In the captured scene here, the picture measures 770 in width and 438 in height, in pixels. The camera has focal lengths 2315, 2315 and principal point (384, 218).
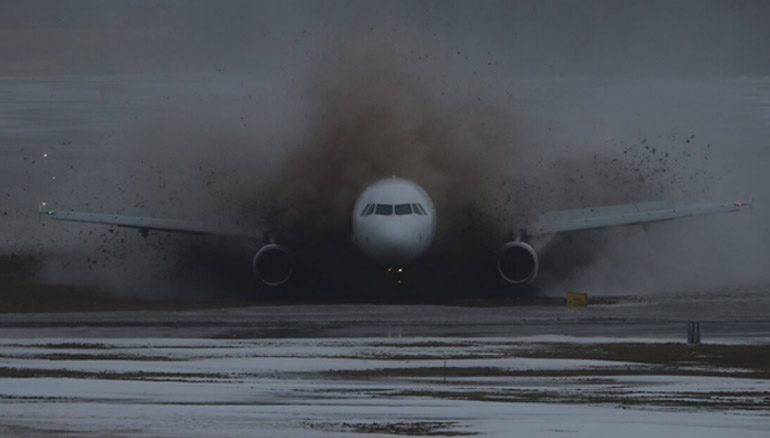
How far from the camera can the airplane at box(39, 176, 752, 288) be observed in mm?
71312

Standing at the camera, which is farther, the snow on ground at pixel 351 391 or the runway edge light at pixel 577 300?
the runway edge light at pixel 577 300

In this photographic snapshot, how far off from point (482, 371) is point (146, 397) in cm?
880

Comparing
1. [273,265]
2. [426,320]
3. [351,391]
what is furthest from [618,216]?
[351,391]

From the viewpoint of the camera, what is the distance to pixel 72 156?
16712 cm

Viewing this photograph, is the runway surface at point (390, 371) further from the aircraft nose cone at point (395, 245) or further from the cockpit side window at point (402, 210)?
the cockpit side window at point (402, 210)

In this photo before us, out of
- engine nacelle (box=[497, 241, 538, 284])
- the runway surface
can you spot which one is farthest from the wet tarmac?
engine nacelle (box=[497, 241, 538, 284])

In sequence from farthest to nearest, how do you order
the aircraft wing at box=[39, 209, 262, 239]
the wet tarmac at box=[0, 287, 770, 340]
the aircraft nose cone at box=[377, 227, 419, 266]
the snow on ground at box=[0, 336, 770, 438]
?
1. the aircraft wing at box=[39, 209, 262, 239]
2. the aircraft nose cone at box=[377, 227, 419, 266]
3. the wet tarmac at box=[0, 287, 770, 340]
4. the snow on ground at box=[0, 336, 770, 438]

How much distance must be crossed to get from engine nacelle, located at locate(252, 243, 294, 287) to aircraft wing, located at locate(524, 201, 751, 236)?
26.2 feet

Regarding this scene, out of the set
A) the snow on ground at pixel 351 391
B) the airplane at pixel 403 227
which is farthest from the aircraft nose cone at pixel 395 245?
the snow on ground at pixel 351 391

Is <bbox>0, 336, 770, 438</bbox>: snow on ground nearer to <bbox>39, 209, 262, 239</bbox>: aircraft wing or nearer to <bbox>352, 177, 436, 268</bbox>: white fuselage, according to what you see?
<bbox>352, 177, 436, 268</bbox>: white fuselage

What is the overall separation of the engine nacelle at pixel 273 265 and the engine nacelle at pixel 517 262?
6.86 m

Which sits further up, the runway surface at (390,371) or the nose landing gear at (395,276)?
the nose landing gear at (395,276)

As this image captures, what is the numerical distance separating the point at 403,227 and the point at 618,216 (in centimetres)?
998

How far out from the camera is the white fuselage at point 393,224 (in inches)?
2795
